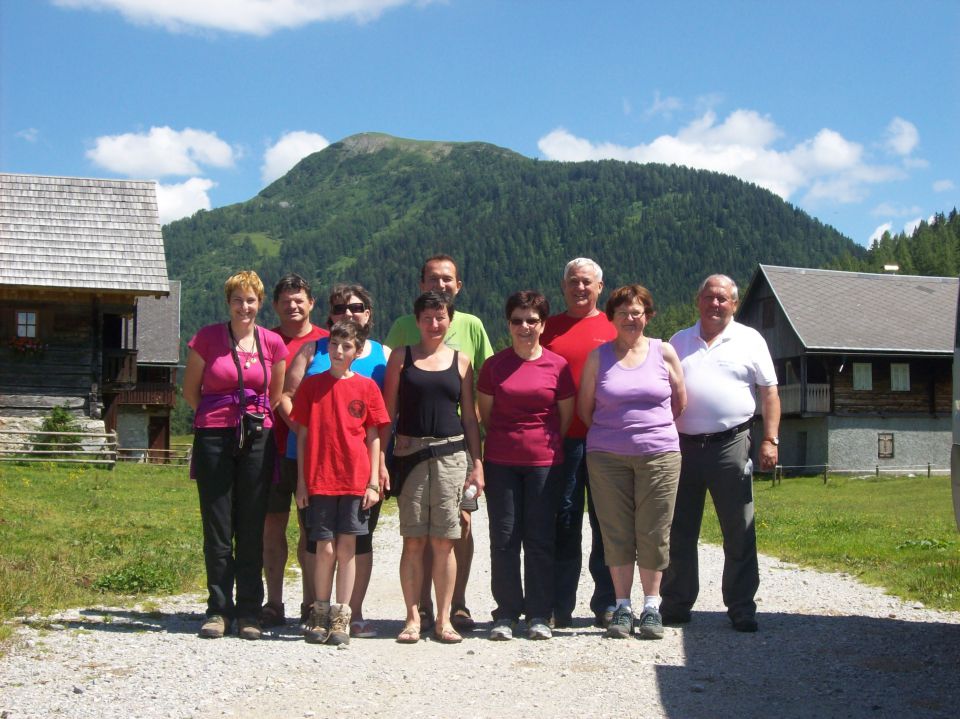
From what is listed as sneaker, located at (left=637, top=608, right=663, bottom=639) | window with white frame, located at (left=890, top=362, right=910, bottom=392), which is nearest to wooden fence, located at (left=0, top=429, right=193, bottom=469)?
sneaker, located at (left=637, top=608, right=663, bottom=639)

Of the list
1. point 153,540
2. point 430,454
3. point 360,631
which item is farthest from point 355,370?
point 153,540

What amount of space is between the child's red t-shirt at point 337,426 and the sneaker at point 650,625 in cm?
192

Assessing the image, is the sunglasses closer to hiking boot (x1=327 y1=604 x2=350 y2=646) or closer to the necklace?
the necklace

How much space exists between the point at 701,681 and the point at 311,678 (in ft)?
6.59

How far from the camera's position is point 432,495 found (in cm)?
664

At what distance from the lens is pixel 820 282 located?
41062 mm

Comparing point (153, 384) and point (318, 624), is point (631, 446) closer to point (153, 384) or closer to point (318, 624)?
point (318, 624)

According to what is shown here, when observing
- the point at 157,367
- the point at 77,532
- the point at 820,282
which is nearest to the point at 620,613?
the point at 77,532

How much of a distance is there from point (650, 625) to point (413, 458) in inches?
70.6

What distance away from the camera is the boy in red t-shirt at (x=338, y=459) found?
652 centimetres

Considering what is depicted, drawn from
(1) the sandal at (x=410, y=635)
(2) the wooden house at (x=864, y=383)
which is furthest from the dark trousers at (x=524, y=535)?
(2) the wooden house at (x=864, y=383)

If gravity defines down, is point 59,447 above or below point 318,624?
below

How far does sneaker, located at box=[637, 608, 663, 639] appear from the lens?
6.52 m

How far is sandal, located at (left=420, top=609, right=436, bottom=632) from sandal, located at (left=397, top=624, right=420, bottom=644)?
441 mm
